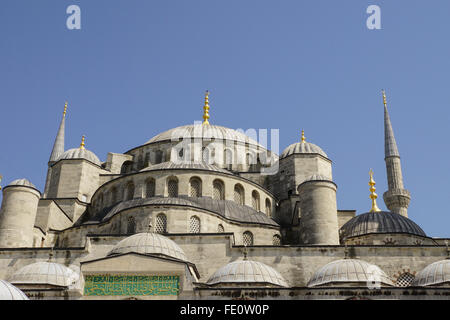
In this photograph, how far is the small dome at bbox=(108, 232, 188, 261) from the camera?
17.3 m

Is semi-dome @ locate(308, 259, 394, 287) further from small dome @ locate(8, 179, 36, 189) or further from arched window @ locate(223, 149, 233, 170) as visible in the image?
arched window @ locate(223, 149, 233, 170)

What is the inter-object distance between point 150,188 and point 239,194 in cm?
342

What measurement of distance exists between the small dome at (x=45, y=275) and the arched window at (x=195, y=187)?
6.22 meters

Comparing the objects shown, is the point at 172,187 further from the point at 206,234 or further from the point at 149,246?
the point at 149,246

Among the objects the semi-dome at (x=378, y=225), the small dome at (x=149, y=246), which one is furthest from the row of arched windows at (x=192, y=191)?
the small dome at (x=149, y=246)

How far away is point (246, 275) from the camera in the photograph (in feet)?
54.5

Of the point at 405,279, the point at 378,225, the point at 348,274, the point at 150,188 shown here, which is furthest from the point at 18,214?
the point at 405,279

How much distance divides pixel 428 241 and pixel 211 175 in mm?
7967

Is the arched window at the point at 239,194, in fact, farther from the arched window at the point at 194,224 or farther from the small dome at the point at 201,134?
the small dome at the point at 201,134

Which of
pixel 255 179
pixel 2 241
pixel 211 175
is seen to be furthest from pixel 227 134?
pixel 2 241

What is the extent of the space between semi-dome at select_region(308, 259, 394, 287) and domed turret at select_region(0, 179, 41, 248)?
9772 millimetres

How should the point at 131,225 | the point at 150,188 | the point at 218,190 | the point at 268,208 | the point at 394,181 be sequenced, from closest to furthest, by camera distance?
1. the point at 131,225
2. the point at 150,188
3. the point at 218,190
4. the point at 268,208
5. the point at 394,181

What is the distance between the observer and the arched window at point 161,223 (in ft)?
66.9

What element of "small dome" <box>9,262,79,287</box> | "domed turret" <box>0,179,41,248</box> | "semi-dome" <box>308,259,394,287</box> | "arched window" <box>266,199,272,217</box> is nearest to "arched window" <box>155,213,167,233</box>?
"small dome" <box>9,262,79,287</box>
